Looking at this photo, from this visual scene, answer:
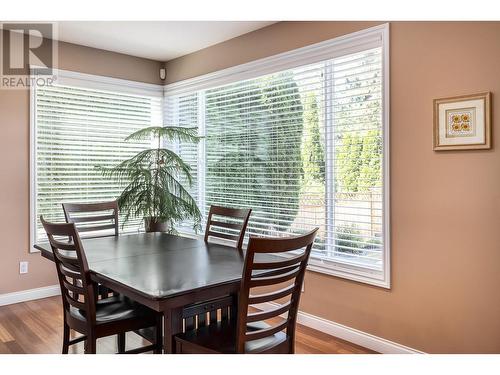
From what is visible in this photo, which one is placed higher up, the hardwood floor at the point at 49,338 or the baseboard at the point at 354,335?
the baseboard at the point at 354,335

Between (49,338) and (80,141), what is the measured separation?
7.05ft

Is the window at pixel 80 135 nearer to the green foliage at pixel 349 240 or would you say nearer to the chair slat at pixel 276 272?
the green foliage at pixel 349 240

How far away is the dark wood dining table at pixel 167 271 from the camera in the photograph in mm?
1831

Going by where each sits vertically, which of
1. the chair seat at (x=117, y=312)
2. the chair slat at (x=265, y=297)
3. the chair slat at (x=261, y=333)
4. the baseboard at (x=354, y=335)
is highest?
the chair slat at (x=265, y=297)

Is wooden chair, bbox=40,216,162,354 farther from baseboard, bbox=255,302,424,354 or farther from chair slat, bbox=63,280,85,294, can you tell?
baseboard, bbox=255,302,424,354

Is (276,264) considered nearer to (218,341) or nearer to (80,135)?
(218,341)

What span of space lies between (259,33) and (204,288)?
8.93 ft

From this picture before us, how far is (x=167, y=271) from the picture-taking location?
215cm

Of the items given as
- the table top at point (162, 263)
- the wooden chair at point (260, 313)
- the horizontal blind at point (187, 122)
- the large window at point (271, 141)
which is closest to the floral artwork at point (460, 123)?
the large window at point (271, 141)

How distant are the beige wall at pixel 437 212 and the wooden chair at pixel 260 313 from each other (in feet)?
3.70

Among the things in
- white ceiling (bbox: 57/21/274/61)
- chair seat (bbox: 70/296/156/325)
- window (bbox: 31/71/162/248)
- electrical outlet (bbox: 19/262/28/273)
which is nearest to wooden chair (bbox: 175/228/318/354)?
chair seat (bbox: 70/296/156/325)

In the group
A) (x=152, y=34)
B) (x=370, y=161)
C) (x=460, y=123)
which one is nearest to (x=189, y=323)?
(x=370, y=161)
